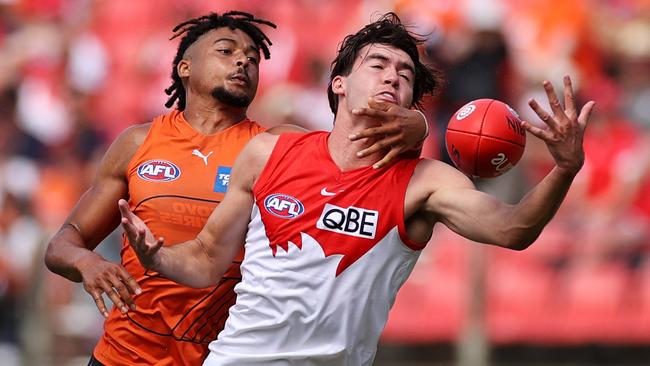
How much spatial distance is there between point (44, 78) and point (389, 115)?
354 inches

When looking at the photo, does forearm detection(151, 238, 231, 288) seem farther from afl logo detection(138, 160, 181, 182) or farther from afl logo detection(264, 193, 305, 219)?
afl logo detection(138, 160, 181, 182)

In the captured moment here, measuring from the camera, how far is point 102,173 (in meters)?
5.67

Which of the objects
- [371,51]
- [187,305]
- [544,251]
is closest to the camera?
[371,51]

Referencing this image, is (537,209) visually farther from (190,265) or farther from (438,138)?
(438,138)

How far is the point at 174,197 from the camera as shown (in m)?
5.47

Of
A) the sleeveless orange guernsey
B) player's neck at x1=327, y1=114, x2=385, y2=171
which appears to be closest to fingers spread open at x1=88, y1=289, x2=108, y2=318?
the sleeveless orange guernsey

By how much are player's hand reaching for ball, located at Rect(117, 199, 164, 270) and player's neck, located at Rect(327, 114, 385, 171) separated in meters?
0.82

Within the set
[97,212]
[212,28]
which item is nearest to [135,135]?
[97,212]

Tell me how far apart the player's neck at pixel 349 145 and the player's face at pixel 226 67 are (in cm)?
83

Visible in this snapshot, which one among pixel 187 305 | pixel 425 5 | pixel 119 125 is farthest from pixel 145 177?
pixel 119 125

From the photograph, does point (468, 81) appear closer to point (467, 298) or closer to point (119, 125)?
point (467, 298)

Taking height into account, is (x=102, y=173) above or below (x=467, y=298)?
above

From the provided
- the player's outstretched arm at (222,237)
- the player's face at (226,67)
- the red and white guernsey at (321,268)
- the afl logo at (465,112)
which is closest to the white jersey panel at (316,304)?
the red and white guernsey at (321,268)

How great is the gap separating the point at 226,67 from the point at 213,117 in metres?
0.25
